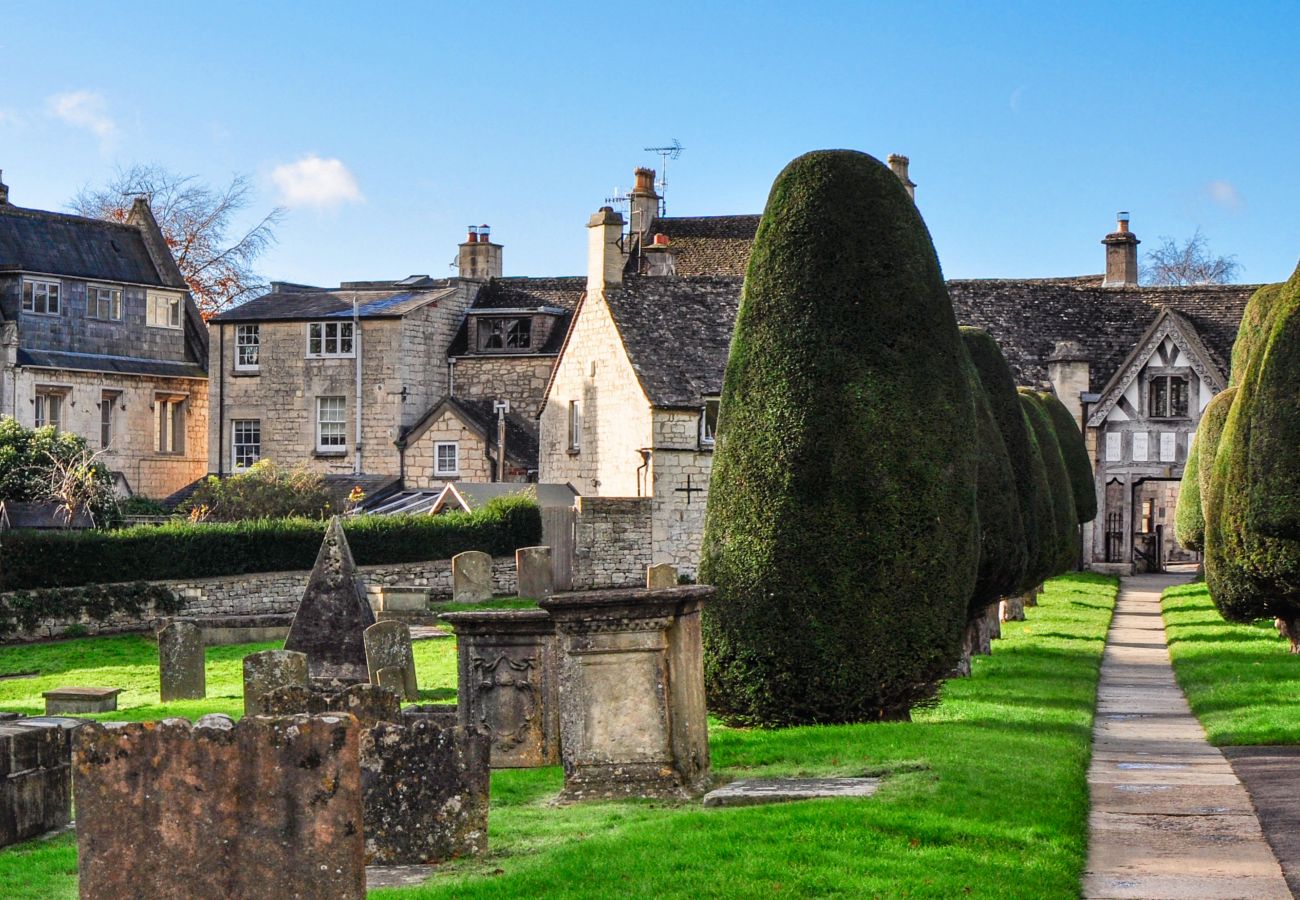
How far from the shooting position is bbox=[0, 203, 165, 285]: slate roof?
55562 mm

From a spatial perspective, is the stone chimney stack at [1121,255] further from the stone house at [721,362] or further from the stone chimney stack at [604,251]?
the stone chimney stack at [604,251]

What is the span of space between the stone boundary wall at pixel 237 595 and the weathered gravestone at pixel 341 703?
924 inches

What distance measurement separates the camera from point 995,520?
23422 millimetres

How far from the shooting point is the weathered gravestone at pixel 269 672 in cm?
1873

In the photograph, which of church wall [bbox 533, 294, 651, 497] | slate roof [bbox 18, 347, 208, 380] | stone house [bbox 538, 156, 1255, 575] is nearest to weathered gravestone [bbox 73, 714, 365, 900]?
stone house [bbox 538, 156, 1255, 575]

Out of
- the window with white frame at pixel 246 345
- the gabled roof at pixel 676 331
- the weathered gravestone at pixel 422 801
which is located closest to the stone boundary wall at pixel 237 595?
the gabled roof at pixel 676 331

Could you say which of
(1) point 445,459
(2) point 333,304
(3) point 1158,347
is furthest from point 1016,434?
(2) point 333,304

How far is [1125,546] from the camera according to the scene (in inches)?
2253

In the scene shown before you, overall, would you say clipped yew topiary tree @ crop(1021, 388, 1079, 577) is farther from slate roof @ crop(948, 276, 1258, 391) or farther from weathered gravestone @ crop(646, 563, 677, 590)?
slate roof @ crop(948, 276, 1258, 391)

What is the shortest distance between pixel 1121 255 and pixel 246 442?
31.3 m

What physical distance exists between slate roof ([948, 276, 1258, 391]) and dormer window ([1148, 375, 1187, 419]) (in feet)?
4.62

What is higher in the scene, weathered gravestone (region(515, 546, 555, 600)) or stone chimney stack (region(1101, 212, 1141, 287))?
stone chimney stack (region(1101, 212, 1141, 287))

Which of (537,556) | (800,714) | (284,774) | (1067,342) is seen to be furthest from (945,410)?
(1067,342)

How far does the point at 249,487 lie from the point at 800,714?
1374 inches
